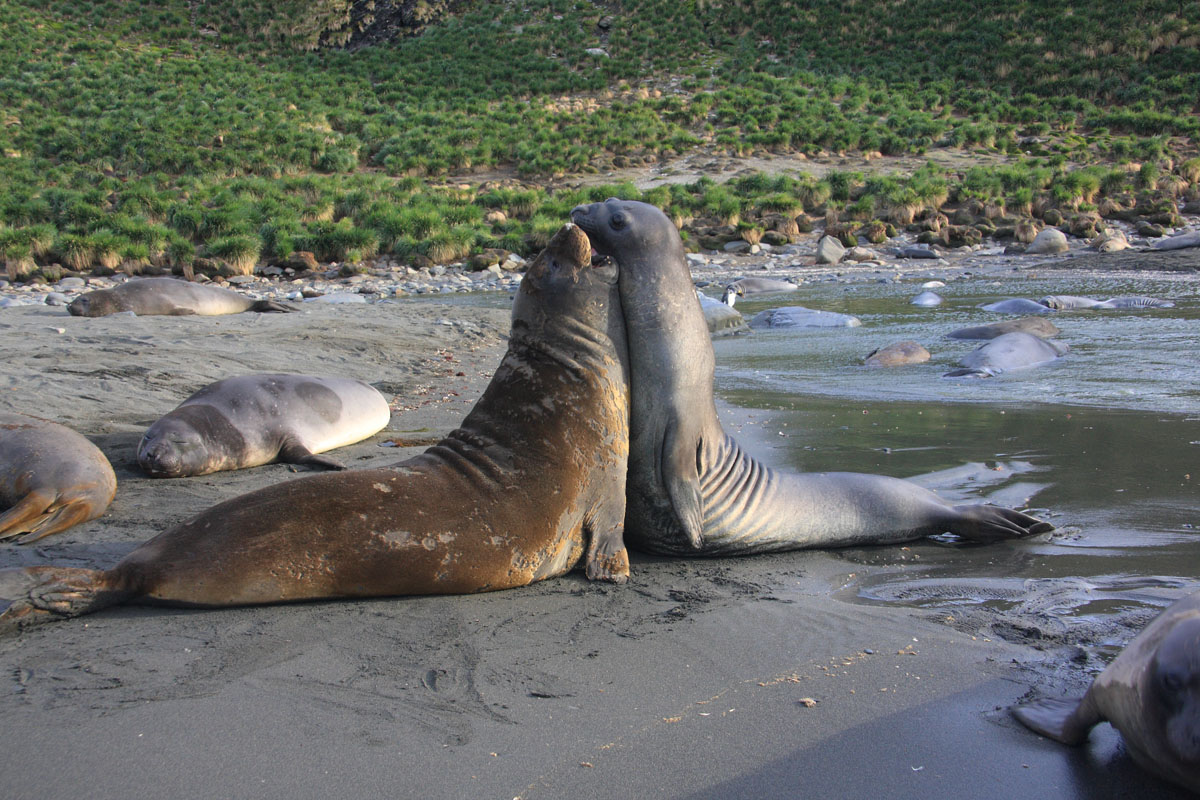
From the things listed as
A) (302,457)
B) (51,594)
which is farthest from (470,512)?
(302,457)

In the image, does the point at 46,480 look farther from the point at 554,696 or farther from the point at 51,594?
the point at 554,696

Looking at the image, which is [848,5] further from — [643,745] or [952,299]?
[643,745]

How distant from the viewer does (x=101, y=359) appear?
290 inches

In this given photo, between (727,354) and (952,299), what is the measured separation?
518 centimetres

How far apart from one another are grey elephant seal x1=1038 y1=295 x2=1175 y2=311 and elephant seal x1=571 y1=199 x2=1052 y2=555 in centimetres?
831

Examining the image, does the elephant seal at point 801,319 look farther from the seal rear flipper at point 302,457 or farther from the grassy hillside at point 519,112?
the grassy hillside at point 519,112

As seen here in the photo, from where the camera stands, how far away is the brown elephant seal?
382 centimetres

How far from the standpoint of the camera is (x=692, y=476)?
365 centimetres

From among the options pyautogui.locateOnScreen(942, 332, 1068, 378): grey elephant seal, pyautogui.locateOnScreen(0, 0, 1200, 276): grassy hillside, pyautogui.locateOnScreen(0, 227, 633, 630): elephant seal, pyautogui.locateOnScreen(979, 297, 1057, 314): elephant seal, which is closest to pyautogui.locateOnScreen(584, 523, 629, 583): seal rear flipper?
pyautogui.locateOnScreen(0, 227, 633, 630): elephant seal

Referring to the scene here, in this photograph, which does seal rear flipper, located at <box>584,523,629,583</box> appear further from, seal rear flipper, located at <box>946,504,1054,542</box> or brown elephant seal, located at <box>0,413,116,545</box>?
brown elephant seal, located at <box>0,413,116,545</box>

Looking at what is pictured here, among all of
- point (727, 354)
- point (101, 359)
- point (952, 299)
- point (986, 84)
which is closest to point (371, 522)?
point (101, 359)

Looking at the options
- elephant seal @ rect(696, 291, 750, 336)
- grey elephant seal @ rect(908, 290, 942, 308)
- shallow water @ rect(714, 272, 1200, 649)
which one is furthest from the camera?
grey elephant seal @ rect(908, 290, 942, 308)

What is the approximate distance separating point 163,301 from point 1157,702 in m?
11.1

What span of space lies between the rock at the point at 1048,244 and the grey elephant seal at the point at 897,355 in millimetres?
12310
